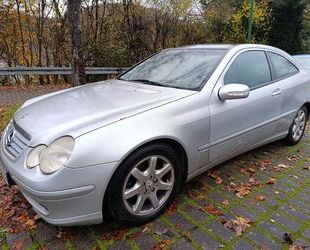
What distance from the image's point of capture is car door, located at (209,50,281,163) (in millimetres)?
3240

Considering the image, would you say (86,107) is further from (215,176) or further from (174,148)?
(215,176)

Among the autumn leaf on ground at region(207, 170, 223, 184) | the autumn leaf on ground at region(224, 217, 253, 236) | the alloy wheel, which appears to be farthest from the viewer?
the autumn leaf on ground at region(207, 170, 223, 184)

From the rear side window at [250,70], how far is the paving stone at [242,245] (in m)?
1.57

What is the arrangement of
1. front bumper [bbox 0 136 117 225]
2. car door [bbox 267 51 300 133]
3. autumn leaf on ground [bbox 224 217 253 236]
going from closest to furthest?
front bumper [bbox 0 136 117 225], autumn leaf on ground [bbox 224 217 253 236], car door [bbox 267 51 300 133]

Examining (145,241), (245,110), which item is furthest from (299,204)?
(145,241)

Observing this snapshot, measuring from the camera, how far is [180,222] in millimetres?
2848

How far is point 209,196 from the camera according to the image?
3291mm

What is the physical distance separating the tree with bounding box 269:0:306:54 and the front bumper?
55.8 feet

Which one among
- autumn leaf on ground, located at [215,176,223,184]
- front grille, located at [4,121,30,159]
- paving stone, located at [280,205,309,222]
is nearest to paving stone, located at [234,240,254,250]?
paving stone, located at [280,205,309,222]

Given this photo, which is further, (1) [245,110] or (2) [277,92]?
(2) [277,92]

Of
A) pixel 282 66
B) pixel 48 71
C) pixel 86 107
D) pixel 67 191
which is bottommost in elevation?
pixel 48 71

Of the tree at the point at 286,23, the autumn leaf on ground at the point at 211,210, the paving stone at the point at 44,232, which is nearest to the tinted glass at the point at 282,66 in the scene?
the autumn leaf on ground at the point at 211,210

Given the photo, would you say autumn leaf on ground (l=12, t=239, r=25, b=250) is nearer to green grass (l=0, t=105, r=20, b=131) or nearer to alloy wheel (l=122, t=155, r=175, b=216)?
alloy wheel (l=122, t=155, r=175, b=216)

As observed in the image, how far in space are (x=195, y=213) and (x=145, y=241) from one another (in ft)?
1.98
